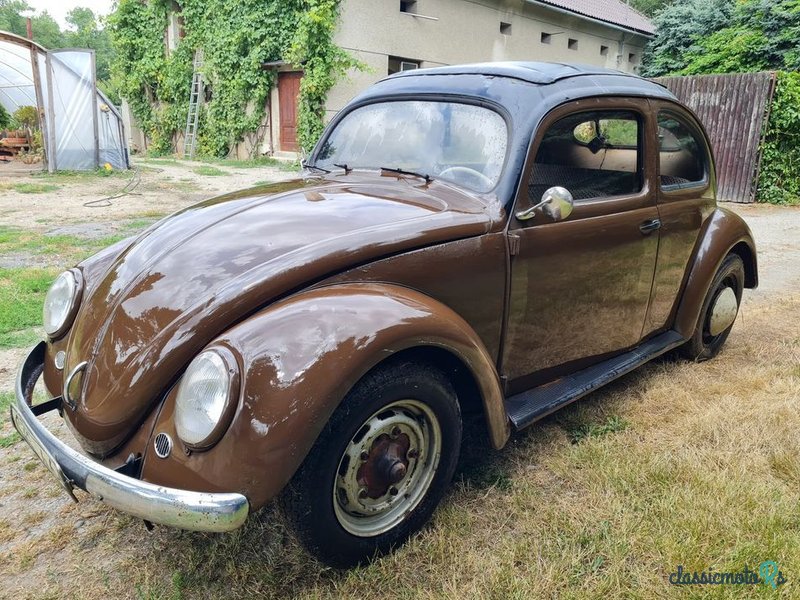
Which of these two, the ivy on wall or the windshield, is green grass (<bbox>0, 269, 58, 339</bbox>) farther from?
the ivy on wall

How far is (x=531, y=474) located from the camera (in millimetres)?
2812

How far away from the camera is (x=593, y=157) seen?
3.57 meters

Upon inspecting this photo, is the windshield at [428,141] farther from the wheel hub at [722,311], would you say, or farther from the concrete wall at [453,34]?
the concrete wall at [453,34]

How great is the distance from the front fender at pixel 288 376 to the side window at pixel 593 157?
1271 mm

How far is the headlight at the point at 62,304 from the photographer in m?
2.53

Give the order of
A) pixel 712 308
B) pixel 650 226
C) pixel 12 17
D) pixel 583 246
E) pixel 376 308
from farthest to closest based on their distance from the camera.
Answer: pixel 12 17
pixel 712 308
pixel 650 226
pixel 583 246
pixel 376 308

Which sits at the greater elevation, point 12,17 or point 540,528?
point 12,17

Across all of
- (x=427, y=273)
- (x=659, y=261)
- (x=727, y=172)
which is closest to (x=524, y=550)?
(x=427, y=273)

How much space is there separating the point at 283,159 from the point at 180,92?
510 centimetres

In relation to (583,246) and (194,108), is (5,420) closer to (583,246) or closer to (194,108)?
(583,246)

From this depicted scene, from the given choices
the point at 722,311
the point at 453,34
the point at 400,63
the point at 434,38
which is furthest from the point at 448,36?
the point at 722,311

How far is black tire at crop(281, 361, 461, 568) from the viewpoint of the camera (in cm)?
196

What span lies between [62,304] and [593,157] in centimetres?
286

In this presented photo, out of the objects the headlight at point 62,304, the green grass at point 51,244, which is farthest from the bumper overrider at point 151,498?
the green grass at point 51,244
